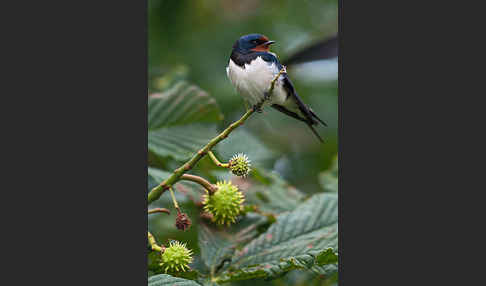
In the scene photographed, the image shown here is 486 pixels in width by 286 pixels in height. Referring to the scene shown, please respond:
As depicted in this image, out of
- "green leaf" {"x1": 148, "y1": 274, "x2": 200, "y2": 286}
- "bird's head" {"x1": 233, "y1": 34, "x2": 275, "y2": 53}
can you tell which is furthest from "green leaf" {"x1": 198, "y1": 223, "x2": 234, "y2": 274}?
"bird's head" {"x1": 233, "y1": 34, "x2": 275, "y2": 53}

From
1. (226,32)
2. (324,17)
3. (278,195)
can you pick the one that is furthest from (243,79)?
(324,17)

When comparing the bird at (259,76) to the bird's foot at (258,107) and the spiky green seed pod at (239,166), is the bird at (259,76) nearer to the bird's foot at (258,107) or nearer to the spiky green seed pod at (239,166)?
the bird's foot at (258,107)

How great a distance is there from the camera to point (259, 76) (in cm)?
157

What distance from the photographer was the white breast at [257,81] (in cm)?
156

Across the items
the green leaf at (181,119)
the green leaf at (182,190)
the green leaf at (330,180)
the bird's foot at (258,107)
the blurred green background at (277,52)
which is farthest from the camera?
the blurred green background at (277,52)

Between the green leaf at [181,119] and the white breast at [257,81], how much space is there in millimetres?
345

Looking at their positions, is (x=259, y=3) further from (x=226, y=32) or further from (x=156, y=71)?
(x=156, y=71)

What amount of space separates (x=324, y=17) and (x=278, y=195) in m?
1.99

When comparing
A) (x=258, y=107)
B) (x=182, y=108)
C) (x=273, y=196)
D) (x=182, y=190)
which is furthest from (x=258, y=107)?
(x=273, y=196)

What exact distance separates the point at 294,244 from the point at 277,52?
2.84ft

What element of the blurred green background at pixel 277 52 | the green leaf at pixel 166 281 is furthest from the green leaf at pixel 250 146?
the green leaf at pixel 166 281

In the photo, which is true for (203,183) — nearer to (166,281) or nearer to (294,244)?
(166,281)

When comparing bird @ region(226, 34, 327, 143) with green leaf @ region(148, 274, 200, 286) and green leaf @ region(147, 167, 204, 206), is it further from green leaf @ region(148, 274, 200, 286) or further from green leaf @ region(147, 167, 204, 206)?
green leaf @ region(148, 274, 200, 286)

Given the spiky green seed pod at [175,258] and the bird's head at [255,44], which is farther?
the bird's head at [255,44]
